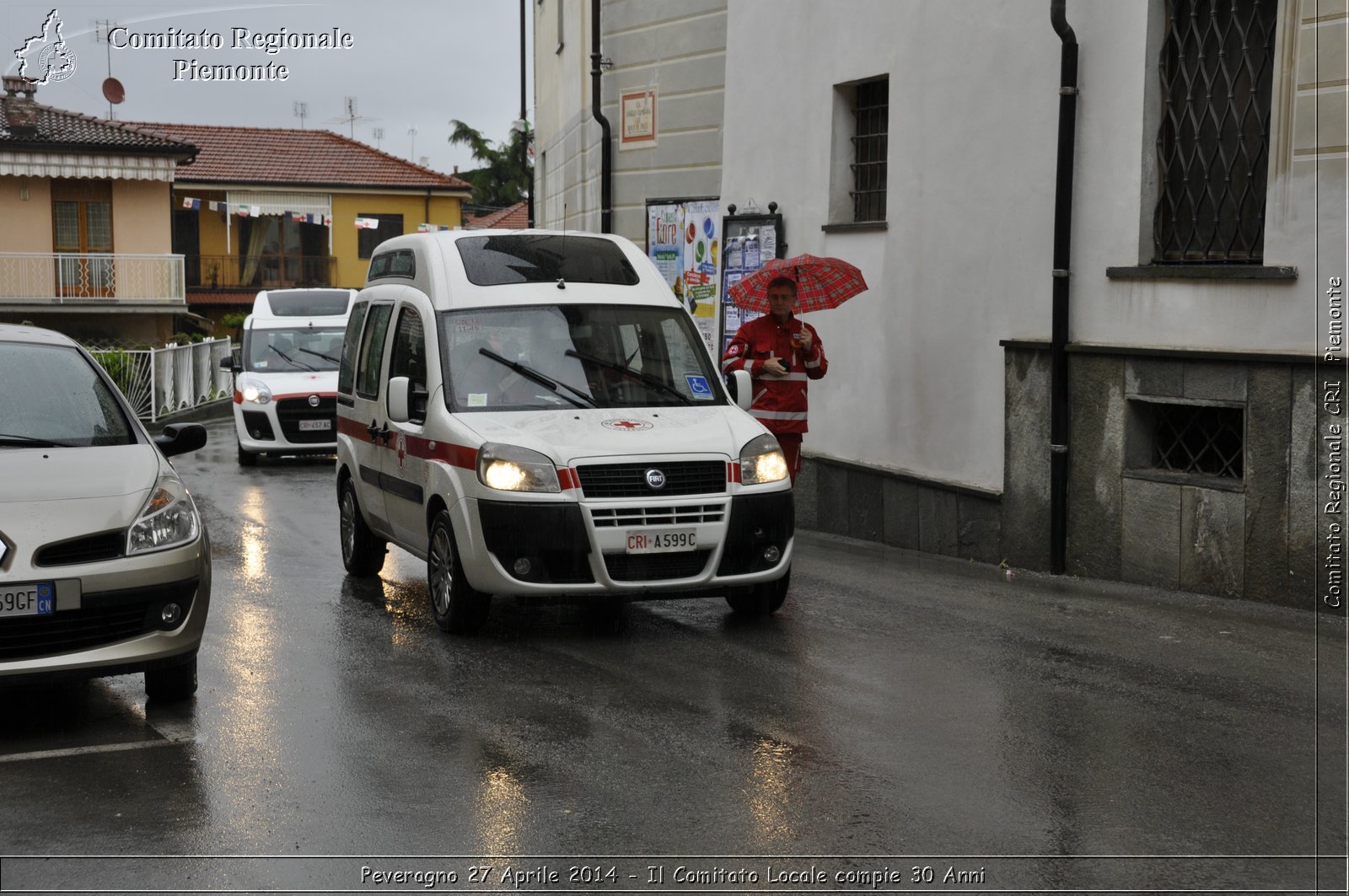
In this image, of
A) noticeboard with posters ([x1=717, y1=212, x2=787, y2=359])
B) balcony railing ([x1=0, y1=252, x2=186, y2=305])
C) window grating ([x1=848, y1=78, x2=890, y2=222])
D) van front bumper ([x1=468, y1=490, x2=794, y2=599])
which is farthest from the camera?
balcony railing ([x1=0, y1=252, x2=186, y2=305])

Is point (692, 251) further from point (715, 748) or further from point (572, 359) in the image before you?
point (715, 748)

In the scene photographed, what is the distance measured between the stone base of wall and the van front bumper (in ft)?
13.1

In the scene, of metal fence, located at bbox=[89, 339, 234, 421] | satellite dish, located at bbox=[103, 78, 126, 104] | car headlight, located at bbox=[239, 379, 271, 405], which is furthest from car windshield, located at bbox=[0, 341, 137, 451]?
satellite dish, located at bbox=[103, 78, 126, 104]

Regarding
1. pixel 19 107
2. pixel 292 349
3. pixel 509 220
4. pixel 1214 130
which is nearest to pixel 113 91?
pixel 19 107

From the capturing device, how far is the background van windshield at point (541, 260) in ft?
31.1

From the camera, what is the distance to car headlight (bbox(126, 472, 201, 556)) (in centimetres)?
672

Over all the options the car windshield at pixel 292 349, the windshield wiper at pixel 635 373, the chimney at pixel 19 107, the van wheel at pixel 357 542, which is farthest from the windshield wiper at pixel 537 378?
the chimney at pixel 19 107

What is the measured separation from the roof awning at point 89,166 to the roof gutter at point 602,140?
85.0 feet

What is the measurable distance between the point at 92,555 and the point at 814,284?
20.7 ft

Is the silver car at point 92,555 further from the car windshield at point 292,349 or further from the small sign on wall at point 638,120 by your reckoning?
the car windshield at point 292,349

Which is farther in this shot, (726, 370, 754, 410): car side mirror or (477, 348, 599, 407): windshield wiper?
(726, 370, 754, 410): car side mirror

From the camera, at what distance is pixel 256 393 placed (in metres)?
19.6

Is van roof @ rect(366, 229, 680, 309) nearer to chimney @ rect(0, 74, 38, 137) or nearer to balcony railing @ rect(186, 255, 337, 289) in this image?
chimney @ rect(0, 74, 38, 137)

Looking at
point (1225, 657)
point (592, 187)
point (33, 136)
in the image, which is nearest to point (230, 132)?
point (33, 136)
